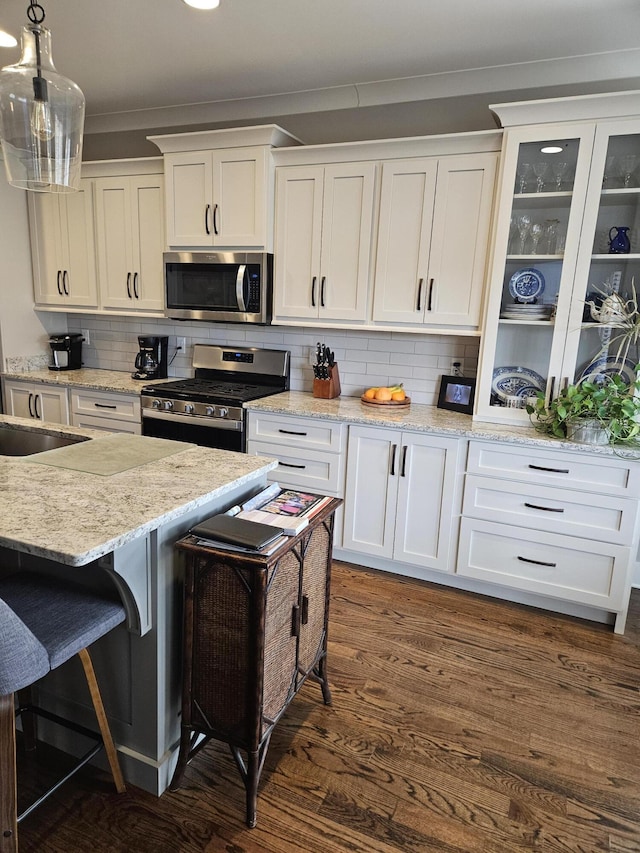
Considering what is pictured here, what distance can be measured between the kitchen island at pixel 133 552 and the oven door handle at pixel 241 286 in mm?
1742

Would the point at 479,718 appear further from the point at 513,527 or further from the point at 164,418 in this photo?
the point at 164,418

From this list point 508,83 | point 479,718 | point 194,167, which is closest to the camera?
point 479,718

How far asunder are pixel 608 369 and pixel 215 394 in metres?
2.21

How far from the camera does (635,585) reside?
311cm

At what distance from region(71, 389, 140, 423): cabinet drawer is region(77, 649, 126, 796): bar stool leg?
7.49ft

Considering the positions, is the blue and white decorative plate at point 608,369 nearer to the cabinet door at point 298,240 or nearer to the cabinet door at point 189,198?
the cabinet door at point 298,240

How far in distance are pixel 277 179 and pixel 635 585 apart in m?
3.18

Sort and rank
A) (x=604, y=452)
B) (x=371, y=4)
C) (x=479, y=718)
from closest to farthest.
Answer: (x=479, y=718)
(x=371, y=4)
(x=604, y=452)

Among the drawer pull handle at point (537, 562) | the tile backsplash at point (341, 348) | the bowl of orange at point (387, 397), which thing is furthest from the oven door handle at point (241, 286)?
the drawer pull handle at point (537, 562)

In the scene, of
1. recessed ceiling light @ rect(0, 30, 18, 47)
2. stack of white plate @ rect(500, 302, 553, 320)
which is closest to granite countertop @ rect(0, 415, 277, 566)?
stack of white plate @ rect(500, 302, 553, 320)

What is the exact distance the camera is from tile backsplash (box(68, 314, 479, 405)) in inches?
133

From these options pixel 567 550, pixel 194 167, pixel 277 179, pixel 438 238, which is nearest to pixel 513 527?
pixel 567 550

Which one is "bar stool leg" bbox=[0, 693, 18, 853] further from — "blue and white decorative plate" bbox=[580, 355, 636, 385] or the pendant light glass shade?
"blue and white decorative plate" bbox=[580, 355, 636, 385]

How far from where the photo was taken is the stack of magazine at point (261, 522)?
4.88 ft
